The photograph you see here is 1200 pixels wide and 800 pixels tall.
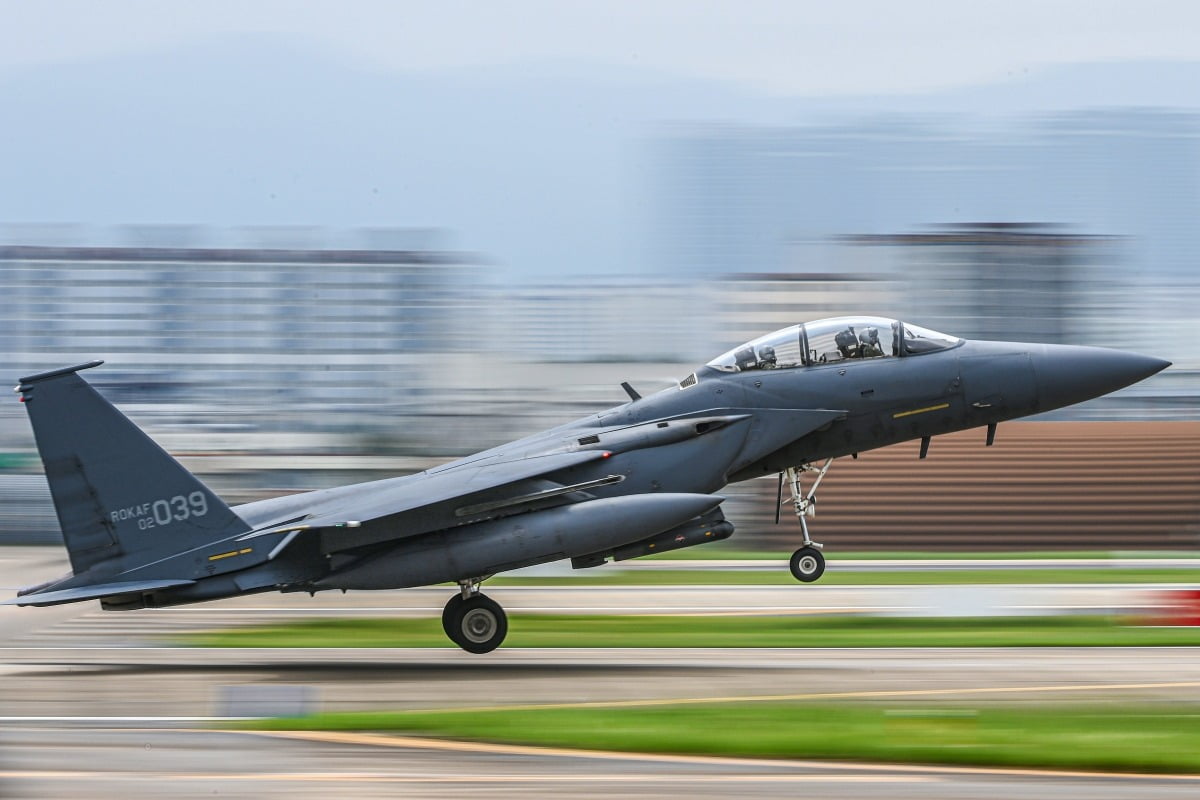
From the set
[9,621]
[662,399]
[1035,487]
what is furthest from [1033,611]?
[1035,487]

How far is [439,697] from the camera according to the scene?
49.5 ft

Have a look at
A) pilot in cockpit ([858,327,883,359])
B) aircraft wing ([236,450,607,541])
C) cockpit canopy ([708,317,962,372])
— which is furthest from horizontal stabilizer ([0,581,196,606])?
pilot in cockpit ([858,327,883,359])

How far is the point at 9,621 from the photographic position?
25016mm

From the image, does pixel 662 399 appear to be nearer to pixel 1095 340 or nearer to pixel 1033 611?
pixel 1033 611

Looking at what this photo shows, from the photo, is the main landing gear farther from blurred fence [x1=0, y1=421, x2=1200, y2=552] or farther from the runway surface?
blurred fence [x1=0, y1=421, x2=1200, y2=552]

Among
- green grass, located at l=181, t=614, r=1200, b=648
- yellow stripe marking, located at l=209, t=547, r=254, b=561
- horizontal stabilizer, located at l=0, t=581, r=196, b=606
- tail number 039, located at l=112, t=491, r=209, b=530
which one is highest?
tail number 039, located at l=112, t=491, r=209, b=530

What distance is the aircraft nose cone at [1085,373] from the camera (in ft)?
57.5

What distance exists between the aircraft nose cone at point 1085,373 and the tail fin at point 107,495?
10.4m

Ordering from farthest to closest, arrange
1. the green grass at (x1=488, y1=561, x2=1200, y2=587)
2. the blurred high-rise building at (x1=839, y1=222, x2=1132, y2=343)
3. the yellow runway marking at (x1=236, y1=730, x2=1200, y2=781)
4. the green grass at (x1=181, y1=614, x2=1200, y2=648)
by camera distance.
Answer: the blurred high-rise building at (x1=839, y1=222, x2=1132, y2=343)
the green grass at (x1=488, y1=561, x2=1200, y2=587)
the green grass at (x1=181, y1=614, x2=1200, y2=648)
the yellow runway marking at (x1=236, y1=730, x2=1200, y2=781)

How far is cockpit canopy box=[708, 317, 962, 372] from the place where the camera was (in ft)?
58.6

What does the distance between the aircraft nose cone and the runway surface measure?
333cm

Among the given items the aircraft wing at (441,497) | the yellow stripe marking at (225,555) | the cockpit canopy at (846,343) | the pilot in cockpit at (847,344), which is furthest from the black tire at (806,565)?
the yellow stripe marking at (225,555)

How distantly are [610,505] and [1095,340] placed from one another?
465 feet

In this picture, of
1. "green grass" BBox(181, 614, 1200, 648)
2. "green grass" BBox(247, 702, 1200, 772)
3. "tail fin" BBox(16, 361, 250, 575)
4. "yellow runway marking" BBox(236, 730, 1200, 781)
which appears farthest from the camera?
"green grass" BBox(181, 614, 1200, 648)
